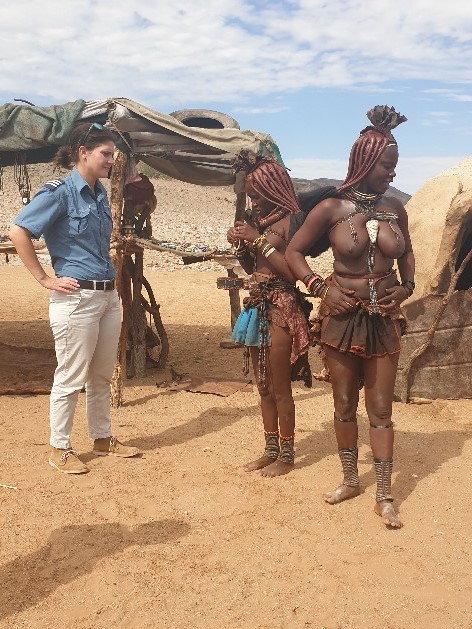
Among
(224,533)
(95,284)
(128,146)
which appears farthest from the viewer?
(128,146)

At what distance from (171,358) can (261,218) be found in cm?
456

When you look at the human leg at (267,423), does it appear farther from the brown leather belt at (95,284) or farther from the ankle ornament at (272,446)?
the brown leather belt at (95,284)

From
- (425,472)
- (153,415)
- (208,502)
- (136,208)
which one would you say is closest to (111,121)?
(136,208)

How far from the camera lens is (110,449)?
510 cm

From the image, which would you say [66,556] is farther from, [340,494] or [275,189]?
[275,189]

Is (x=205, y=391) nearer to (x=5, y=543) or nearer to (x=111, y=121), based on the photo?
(x=111, y=121)

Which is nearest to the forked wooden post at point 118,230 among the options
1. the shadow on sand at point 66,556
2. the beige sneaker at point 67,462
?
the beige sneaker at point 67,462

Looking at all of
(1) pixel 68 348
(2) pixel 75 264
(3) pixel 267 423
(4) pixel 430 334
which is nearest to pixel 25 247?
(2) pixel 75 264

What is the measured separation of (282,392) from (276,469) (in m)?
0.57

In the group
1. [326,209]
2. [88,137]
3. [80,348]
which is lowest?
[80,348]

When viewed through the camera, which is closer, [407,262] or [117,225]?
[407,262]

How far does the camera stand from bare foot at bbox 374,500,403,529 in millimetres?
3893

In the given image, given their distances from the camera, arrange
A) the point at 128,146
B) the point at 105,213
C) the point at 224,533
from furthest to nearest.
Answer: the point at 128,146 < the point at 105,213 < the point at 224,533

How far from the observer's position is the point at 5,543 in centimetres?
365
